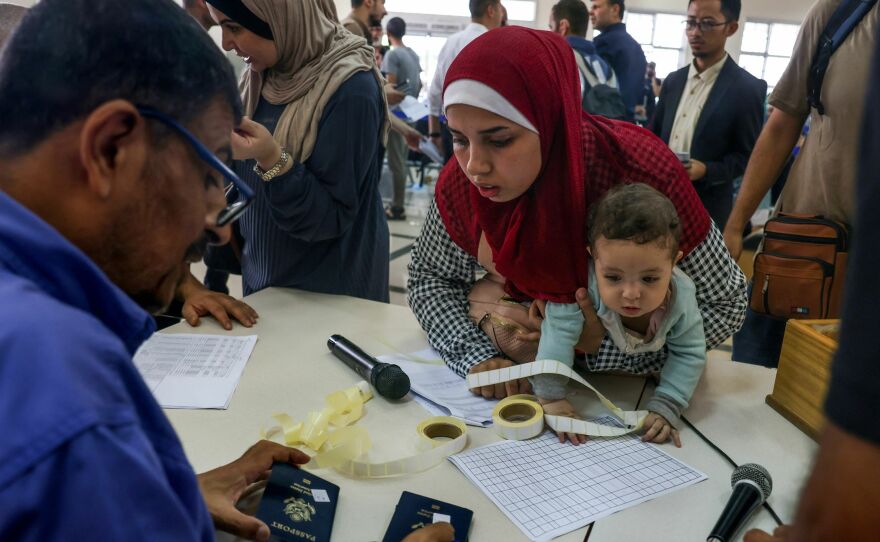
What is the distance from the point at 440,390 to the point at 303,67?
101 cm

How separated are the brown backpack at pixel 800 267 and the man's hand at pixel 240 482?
136 cm

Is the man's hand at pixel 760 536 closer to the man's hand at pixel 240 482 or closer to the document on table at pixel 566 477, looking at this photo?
the document on table at pixel 566 477

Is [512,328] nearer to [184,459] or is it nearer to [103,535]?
[184,459]

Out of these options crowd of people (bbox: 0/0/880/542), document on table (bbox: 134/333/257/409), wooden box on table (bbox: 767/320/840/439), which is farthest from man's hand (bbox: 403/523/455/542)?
wooden box on table (bbox: 767/320/840/439)

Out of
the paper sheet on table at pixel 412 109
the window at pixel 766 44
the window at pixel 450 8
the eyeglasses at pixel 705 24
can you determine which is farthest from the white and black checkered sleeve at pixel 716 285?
the window at pixel 766 44

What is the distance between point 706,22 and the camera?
260 centimetres

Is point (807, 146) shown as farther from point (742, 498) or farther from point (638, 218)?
point (742, 498)

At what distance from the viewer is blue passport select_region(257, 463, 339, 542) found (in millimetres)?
859

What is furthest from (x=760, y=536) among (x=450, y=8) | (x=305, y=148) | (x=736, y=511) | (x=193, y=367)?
(x=450, y=8)

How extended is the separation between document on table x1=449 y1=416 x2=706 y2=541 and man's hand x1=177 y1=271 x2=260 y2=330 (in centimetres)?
77

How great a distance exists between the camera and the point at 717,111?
8.33 feet

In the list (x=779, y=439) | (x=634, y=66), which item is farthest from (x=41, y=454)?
(x=634, y=66)

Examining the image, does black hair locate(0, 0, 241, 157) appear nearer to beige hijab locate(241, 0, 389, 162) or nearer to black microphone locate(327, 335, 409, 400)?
black microphone locate(327, 335, 409, 400)

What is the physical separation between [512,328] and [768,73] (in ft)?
42.5
